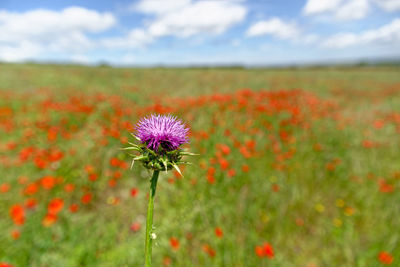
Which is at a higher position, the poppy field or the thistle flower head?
the thistle flower head

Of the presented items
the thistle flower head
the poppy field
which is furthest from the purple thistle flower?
the poppy field

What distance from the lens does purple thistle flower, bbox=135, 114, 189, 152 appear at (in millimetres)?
1252

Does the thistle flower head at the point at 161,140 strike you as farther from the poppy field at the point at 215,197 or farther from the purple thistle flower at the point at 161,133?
the poppy field at the point at 215,197

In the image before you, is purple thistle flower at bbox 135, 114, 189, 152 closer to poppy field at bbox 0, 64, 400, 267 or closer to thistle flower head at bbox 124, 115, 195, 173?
thistle flower head at bbox 124, 115, 195, 173

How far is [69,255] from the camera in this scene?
2.60 meters

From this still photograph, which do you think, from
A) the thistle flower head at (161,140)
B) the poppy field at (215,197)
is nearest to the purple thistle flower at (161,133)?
the thistle flower head at (161,140)

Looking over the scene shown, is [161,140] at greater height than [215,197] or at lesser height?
greater

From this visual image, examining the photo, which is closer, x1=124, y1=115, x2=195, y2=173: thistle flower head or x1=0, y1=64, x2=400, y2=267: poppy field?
x1=124, y1=115, x2=195, y2=173: thistle flower head

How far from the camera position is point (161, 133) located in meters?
1.25

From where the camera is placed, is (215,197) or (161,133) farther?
(215,197)

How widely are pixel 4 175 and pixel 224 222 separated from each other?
405 cm

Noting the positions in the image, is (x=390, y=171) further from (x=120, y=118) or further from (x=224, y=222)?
(x=120, y=118)

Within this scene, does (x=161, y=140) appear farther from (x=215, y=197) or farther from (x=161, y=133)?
(x=215, y=197)

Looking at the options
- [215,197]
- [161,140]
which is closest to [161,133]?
[161,140]
